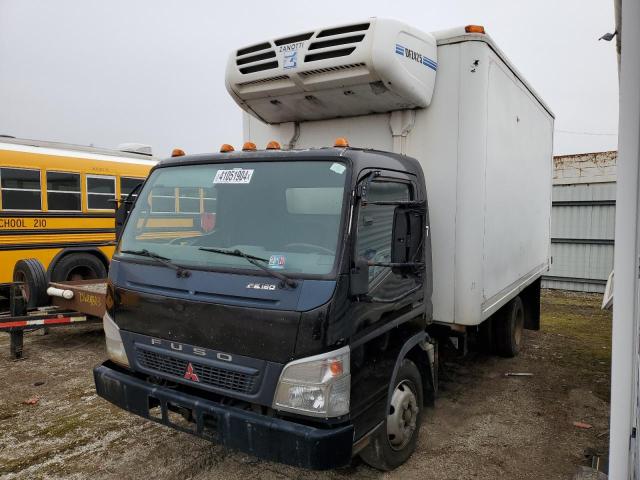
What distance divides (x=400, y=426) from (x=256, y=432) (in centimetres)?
121

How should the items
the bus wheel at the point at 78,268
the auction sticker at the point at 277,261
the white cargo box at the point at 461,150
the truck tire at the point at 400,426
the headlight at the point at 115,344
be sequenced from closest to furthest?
1. the auction sticker at the point at 277,261
2. the truck tire at the point at 400,426
3. the headlight at the point at 115,344
4. the white cargo box at the point at 461,150
5. the bus wheel at the point at 78,268

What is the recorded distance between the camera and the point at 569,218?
1193cm

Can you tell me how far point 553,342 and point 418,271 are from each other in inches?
189

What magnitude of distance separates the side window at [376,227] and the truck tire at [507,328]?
3.23 metres

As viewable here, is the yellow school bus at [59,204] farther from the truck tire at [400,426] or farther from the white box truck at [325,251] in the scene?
the truck tire at [400,426]

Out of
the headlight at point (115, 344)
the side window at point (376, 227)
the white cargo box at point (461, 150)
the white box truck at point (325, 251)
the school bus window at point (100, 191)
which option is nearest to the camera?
the white box truck at point (325, 251)

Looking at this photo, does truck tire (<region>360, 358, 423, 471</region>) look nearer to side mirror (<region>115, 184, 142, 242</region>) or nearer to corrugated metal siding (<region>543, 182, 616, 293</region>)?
side mirror (<region>115, 184, 142, 242</region>)

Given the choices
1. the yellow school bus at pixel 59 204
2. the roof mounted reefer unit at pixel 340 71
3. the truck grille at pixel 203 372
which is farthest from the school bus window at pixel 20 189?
the truck grille at pixel 203 372

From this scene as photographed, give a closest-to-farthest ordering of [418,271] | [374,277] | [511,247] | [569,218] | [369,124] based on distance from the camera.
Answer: [374,277] < [418,271] < [369,124] < [511,247] < [569,218]

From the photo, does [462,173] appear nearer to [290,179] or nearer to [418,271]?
[418,271]

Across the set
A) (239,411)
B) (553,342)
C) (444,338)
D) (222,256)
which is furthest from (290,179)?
(553,342)

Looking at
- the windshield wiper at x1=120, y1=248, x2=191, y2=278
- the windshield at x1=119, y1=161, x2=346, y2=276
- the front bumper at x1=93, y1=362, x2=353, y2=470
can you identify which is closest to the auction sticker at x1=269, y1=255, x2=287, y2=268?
the windshield at x1=119, y1=161, x2=346, y2=276

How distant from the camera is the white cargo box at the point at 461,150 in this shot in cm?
377

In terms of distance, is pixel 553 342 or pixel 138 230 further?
pixel 553 342
